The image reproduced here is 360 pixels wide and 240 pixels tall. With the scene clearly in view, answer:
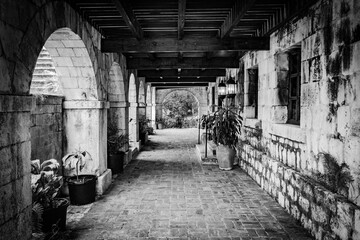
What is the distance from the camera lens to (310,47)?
12.6 ft

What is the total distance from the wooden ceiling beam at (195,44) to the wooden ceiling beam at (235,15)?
23cm

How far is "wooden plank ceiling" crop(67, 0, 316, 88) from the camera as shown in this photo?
403 cm

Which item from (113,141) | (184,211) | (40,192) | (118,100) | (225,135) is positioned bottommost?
(184,211)

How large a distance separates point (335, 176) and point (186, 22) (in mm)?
3309

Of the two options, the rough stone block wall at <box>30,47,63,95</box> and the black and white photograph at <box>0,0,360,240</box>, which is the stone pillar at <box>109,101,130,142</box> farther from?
the rough stone block wall at <box>30,47,63,95</box>

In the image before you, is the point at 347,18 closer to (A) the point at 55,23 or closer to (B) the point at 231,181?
(A) the point at 55,23

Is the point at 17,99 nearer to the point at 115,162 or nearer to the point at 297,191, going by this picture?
the point at 297,191

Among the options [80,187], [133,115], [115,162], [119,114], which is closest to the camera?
[80,187]

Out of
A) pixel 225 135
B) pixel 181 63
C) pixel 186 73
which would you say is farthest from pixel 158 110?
pixel 225 135

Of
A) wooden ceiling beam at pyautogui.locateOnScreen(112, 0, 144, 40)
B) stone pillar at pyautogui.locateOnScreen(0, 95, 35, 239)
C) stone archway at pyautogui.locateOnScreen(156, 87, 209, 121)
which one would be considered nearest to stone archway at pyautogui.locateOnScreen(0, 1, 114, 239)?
stone pillar at pyautogui.locateOnScreen(0, 95, 35, 239)

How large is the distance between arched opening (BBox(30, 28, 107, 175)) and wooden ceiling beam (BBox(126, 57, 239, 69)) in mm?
3014

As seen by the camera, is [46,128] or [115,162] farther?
[115,162]

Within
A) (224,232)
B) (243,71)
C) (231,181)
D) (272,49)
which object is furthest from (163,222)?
(243,71)

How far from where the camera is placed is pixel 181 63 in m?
8.38
